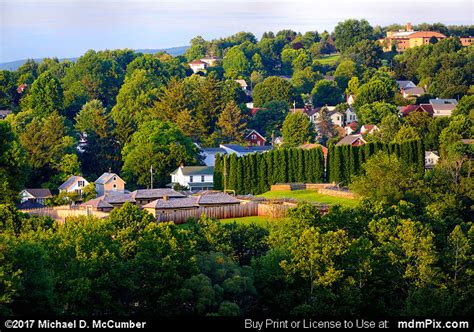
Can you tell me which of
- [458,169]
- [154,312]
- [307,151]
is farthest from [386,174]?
[154,312]

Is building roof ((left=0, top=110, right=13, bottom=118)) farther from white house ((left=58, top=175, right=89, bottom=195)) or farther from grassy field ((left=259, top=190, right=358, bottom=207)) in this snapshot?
grassy field ((left=259, top=190, right=358, bottom=207))

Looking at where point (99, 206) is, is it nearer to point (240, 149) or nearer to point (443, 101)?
point (240, 149)

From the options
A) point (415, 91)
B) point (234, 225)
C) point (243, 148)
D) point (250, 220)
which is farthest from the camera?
point (415, 91)

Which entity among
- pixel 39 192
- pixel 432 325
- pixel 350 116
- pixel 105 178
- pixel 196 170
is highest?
pixel 350 116

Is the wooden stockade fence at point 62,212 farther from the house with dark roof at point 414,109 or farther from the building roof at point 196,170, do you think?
the house with dark roof at point 414,109

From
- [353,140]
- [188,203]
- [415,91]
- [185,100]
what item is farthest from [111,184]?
[415,91]

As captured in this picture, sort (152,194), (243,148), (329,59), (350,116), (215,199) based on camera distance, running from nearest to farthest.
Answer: (215,199) → (152,194) → (243,148) → (350,116) → (329,59)
